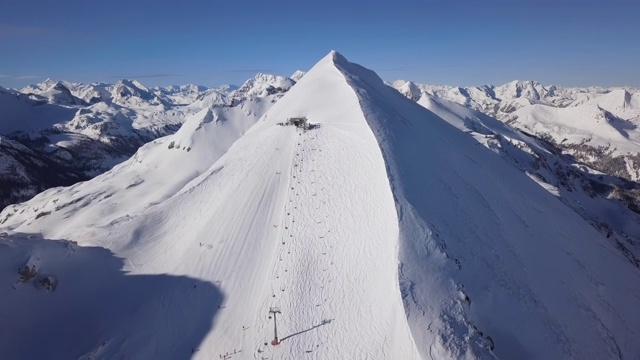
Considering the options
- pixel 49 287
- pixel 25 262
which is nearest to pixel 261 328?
pixel 49 287

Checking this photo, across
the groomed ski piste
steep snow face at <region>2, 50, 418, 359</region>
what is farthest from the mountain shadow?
steep snow face at <region>2, 50, 418, 359</region>

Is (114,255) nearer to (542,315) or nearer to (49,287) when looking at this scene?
(49,287)

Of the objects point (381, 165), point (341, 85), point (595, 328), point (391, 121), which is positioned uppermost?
point (341, 85)

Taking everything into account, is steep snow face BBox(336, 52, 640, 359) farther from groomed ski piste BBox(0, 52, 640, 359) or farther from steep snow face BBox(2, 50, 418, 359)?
steep snow face BBox(2, 50, 418, 359)

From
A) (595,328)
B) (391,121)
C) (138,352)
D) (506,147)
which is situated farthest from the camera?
(506,147)

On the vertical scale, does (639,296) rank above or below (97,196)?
above

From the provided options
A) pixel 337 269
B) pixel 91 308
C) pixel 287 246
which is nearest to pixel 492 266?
pixel 337 269

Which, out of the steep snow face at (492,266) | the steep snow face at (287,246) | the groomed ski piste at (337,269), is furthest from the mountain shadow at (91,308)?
the steep snow face at (492,266)
